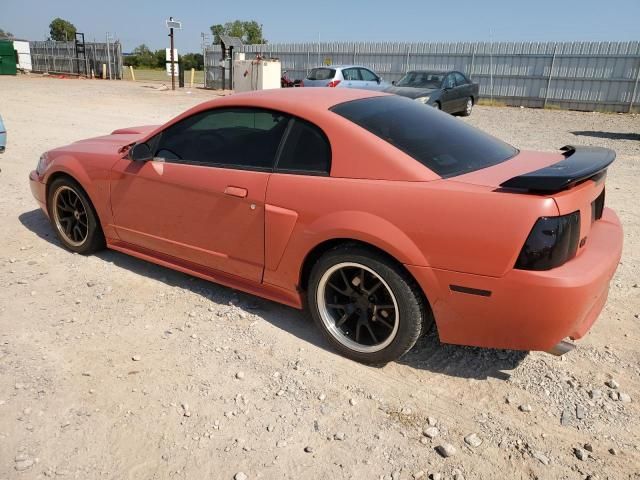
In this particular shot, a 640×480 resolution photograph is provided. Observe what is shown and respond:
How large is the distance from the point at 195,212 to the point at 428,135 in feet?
5.26

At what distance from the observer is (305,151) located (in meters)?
3.07

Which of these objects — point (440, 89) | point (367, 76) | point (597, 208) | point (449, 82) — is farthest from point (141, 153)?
point (367, 76)

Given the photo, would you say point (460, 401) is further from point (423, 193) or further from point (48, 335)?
point (48, 335)

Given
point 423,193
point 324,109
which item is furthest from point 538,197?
point 324,109

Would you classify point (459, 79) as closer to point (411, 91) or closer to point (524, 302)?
point (411, 91)

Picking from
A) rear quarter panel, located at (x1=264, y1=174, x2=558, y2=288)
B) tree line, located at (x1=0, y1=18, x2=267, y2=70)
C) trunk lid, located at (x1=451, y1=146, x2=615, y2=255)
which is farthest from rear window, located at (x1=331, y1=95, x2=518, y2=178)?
tree line, located at (x1=0, y1=18, x2=267, y2=70)

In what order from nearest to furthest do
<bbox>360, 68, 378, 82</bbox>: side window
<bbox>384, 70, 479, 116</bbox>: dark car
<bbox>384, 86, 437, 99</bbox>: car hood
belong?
<bbox>384, 86, 437, 99</bbox>: car hood < <bbox>384, 70, 479, 116</bbox>: dark car < <bbox>360, 68, 378, 82</bbox>: side window

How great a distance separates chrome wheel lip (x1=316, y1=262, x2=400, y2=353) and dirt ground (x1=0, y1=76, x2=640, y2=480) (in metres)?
0.12

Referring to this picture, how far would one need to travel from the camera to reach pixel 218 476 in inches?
87.7

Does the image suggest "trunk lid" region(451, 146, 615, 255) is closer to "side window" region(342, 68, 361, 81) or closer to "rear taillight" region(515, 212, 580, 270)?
"rear taillight" region(515, 212, 580, 270)

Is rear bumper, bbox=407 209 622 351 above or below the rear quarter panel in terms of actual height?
below

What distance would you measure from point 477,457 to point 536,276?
85cm

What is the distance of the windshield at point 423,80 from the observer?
15.3 meters

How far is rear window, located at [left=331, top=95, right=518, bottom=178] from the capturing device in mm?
2852
